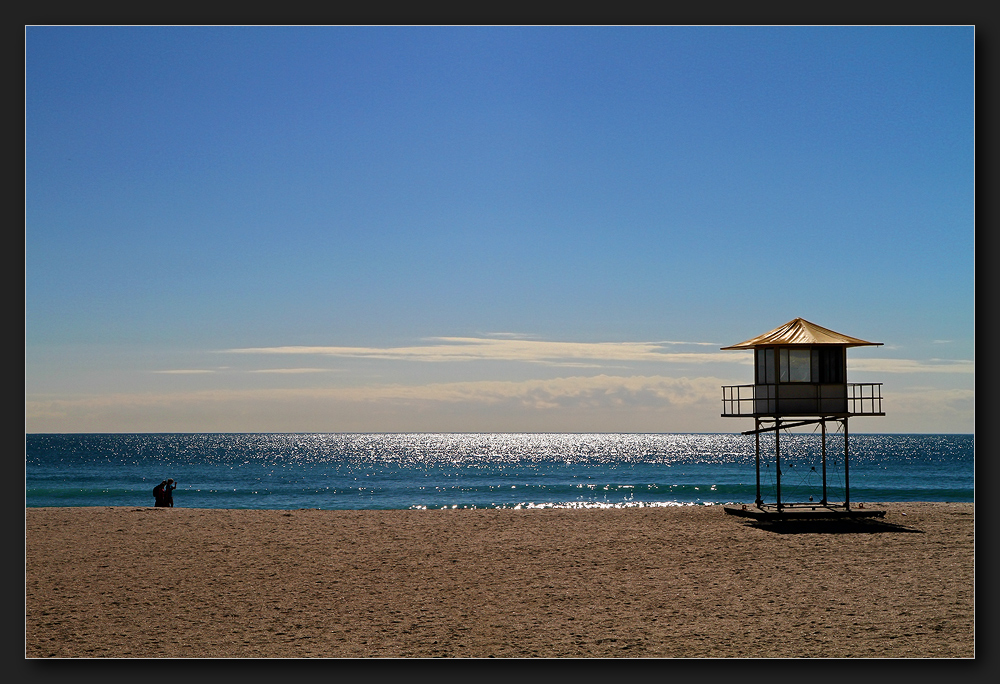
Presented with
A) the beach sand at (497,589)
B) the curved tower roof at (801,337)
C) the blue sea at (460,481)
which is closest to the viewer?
the beach sand at (497,589)

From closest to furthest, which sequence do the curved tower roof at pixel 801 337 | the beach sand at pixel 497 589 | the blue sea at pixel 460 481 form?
the beach sand at pixel 497 589
the curved tower roof at pixel 801 337
the blue sea at pixel 460 481

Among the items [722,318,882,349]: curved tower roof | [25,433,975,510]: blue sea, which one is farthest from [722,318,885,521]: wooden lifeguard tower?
[25,433,975,510]: blue sea

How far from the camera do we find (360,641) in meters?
7.89

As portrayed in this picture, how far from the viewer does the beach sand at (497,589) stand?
7.79 m

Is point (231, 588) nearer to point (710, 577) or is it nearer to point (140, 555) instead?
point (140, 555)

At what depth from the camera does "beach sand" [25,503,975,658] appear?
779cm

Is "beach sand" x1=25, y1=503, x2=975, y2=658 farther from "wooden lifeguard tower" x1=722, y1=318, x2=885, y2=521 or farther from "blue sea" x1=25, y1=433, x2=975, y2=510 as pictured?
"blue sea" x1=25, y1=433, x2=975, y2=510

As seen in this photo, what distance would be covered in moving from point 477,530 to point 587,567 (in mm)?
3909

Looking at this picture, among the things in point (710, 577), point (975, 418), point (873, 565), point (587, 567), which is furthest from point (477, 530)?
point (975, 418)

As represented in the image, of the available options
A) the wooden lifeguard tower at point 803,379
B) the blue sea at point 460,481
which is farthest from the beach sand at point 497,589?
the blue sea at point 460,481

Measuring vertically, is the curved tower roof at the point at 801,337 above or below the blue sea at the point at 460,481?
above

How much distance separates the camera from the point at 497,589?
1002cm

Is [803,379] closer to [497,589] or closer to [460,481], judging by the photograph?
[497,589]

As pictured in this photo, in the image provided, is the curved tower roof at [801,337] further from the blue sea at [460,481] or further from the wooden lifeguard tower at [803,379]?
the blue sea at [460,481]
